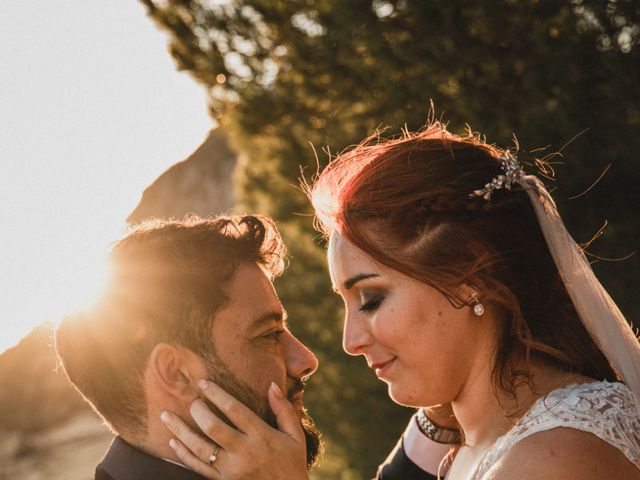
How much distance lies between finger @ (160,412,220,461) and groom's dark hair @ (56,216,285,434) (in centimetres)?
12

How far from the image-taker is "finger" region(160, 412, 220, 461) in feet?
9.44

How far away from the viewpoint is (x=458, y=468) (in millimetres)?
3027

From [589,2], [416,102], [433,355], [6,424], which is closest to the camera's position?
[433,355]

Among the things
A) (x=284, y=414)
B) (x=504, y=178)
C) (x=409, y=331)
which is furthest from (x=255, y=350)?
(x=504, y=178)

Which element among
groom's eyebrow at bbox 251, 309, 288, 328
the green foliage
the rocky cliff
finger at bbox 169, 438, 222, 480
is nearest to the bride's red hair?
groom's eyebrow at bbox 251, 309, 288, 328

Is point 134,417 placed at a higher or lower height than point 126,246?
lower

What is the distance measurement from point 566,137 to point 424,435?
8.12ft

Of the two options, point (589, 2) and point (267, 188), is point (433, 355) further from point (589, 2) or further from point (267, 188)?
point (267, 188)

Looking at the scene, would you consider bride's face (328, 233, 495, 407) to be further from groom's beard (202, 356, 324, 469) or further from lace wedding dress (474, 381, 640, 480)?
groom's beard (202, 356, 324, 469)

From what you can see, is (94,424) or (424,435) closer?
(424,435)

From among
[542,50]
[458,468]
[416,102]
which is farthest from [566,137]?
[458,468]

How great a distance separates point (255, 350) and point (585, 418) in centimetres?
122

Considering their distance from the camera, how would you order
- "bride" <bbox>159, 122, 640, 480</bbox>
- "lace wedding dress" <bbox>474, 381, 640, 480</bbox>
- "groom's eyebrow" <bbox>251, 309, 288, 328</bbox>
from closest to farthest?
"lace wedding dress" <bbox>474, 381, 640, 480</bbox> < "bride" <bbox>159, 122, 640, 480</bbox> < "groom's eyebrow" <bbox>251, 309, 288, 328</bbox>

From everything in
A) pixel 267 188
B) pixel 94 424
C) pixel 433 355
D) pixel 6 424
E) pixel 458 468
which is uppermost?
pixel 433 355
